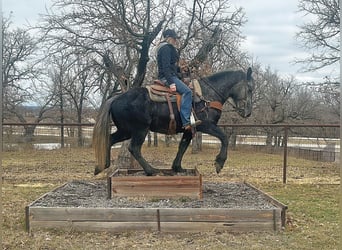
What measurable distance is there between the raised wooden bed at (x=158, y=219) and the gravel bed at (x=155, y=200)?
25 centimetres

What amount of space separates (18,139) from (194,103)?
12.1 metres

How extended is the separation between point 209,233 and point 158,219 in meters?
0.58

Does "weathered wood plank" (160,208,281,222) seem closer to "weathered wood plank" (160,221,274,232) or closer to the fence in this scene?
"weathered wood plank" (160,221,274,232)

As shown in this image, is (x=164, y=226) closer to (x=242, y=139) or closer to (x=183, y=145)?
(x=183, y=145)

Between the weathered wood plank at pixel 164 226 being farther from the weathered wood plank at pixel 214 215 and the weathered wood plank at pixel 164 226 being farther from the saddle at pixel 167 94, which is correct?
the saddle at pixel 167 94

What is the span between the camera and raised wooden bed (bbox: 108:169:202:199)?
17.8 feet

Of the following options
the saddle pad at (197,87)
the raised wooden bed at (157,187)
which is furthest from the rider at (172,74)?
the raised wooden bed at (157,187)

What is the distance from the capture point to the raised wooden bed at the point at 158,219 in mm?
4613

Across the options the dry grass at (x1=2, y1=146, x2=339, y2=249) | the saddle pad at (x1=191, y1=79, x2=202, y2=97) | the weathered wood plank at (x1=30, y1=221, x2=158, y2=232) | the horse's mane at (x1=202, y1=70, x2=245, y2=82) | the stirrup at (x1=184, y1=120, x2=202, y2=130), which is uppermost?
the horse's mane at (x1=202, y1=70, x2=245, y2=82)

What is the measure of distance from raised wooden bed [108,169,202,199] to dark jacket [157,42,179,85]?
128 centimetres

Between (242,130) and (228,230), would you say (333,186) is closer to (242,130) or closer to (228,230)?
(228,230)

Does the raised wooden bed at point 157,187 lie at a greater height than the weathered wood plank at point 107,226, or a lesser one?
greater

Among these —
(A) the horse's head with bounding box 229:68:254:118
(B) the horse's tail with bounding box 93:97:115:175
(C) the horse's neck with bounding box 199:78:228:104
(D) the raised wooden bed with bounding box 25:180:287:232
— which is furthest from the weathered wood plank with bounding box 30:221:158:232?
(A) the horse's head with bounding box 229:68:254:118

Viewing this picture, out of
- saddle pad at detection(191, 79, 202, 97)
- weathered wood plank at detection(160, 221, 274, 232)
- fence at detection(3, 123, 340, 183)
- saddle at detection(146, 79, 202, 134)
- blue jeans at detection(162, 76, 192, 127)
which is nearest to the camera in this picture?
weathered wood plank at detection(160, 221, 274, 232)
